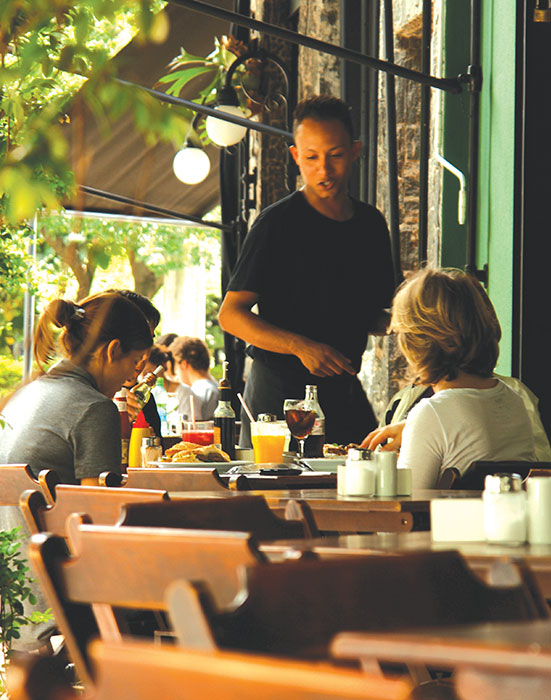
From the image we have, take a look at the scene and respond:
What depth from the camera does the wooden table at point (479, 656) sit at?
2.50 feet

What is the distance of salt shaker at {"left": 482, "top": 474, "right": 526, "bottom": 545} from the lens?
1754 millimetres

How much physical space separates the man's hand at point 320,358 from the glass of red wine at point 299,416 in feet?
0.91

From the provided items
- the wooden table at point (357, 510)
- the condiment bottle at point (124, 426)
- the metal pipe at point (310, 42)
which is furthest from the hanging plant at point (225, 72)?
the wooden table at point (357, 510)

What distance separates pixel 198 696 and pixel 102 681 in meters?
0.07

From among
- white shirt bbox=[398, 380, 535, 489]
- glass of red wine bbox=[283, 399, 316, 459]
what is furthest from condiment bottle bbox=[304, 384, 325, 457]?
white shirt bbox=[398, 380, 535, 489]

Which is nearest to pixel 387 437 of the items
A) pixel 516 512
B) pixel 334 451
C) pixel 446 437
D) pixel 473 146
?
pixel 334 451

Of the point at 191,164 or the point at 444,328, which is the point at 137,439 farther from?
the point at 191,164

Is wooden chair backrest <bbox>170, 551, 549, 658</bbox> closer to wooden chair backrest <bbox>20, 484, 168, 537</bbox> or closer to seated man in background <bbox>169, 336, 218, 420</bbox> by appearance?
wooden chair backrest <bbox>20, 484, 168, 537</bbox>

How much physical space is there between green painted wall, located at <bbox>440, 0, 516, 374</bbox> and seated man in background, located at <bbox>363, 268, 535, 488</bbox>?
5.28ft

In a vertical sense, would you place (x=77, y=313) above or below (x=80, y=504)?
above

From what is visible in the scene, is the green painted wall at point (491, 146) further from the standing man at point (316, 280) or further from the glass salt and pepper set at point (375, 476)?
the glass salt and pepper set at point (375, 476)

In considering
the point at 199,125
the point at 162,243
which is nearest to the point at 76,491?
the point at 199,125

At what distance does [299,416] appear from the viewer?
306cm

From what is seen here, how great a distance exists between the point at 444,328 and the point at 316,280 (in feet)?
2.90
